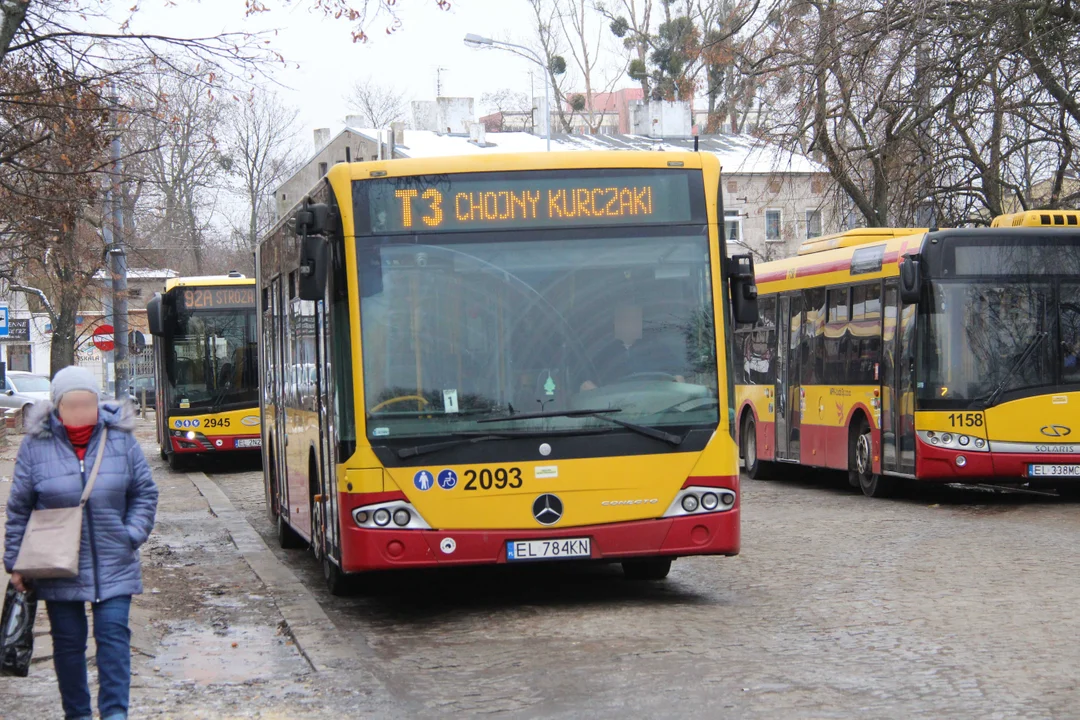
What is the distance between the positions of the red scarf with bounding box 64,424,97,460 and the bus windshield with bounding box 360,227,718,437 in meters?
3.54

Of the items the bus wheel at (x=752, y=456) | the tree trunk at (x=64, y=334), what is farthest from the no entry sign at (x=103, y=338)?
the bus wheel at (x=752, y=456)

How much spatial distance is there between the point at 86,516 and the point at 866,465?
14078 millimetres

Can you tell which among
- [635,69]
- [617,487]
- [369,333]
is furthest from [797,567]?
[635,69]

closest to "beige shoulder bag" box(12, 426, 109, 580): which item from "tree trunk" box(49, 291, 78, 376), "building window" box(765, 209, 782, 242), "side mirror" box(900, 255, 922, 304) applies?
"side mirror" box(900, 255, 922, 304)

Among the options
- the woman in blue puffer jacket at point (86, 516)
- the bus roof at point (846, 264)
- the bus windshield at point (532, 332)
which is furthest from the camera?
the bus roof at point (846, 264)

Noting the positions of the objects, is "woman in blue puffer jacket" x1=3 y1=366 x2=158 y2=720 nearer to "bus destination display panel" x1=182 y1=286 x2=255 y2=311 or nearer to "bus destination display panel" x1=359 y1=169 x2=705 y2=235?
"bus destination display panel" x1=359 y1=169 x2=705 y2=235

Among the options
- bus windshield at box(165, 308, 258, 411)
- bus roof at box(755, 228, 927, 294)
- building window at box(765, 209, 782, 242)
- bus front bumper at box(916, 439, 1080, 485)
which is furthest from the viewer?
building window at box(765, 209, 782, 242)

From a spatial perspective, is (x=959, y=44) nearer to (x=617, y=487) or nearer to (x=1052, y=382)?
(x=1052, y=382)

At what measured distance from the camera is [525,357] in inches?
391

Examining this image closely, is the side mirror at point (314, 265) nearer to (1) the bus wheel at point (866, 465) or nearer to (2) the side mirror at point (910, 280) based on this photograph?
(2) the side mirror at point (910, 280)

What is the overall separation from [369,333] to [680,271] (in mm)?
2032

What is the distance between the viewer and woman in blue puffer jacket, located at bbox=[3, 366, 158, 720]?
20.5 feet

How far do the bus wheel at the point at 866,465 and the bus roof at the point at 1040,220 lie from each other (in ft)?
9.71

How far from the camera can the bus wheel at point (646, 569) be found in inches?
448
